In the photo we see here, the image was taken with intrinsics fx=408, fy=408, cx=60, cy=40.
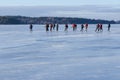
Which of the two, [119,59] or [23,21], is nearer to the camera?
[119,59]

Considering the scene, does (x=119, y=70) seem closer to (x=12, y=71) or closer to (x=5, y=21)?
(x=12, y=71)

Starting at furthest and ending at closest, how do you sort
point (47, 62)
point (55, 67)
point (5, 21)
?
point (5, 21) → point (47, 62) → point (55, 67)

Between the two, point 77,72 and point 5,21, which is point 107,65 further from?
point 5,21

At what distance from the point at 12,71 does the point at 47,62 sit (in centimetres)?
266

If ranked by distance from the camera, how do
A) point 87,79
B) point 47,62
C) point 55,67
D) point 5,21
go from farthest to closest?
point 5,21, point 47,62, point 55,67, point 87,79

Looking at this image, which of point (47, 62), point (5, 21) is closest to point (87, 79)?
point (47, 62)

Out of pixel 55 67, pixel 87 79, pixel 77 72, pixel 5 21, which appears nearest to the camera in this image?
pixel 87 79

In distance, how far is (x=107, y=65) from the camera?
14203mm

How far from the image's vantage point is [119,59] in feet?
52.9

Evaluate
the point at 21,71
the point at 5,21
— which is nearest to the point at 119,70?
the point at 21,71

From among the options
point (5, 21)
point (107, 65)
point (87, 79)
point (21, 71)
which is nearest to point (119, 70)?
point (107, 65)

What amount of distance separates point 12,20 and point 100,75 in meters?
130

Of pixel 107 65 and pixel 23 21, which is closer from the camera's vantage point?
pixel 107 65

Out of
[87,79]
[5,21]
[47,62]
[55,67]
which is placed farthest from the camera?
[5,21]
